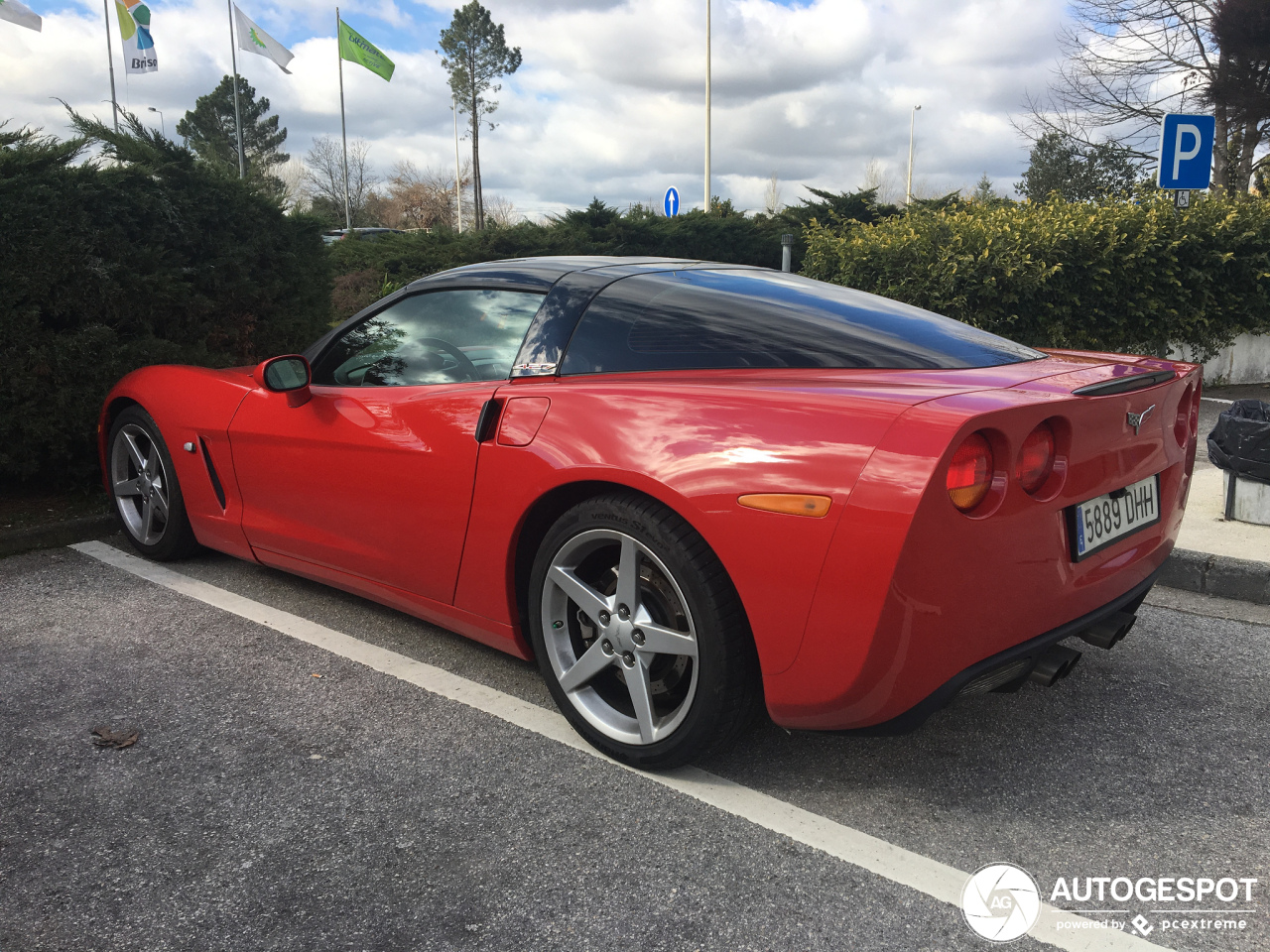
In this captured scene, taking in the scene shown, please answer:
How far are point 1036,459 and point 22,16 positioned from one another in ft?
69.4

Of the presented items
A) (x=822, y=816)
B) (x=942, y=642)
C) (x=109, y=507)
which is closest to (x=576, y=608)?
(x=822, y=816)

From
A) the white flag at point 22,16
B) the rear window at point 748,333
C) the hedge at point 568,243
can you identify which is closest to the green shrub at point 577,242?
the hedge at point 568,243

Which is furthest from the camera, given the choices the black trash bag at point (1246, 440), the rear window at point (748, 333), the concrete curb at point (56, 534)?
the concrete curb at point (56, 534)

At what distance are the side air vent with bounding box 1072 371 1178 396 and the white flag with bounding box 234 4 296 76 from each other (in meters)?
33.7

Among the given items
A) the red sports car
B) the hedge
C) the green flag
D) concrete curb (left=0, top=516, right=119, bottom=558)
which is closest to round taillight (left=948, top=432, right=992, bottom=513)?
the red sports car

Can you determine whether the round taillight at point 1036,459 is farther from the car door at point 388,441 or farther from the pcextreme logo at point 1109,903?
the car door at point 388,441

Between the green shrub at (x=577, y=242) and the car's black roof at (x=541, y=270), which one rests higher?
the green shrub at (x=577, y=242)

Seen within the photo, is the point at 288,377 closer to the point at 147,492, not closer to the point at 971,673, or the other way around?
the point at 147,492

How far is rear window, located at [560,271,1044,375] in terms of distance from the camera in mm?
2588

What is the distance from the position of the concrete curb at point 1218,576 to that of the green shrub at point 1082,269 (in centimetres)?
555

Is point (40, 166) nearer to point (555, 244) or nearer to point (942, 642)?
point (942, 642)

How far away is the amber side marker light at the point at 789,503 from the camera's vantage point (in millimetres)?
2031

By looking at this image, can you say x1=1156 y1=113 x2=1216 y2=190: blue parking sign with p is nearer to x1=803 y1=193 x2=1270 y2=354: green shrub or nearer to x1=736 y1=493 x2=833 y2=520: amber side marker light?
x1=803 y1=193 x2=1270 y2=354: green shrub

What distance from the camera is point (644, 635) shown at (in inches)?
95.9
